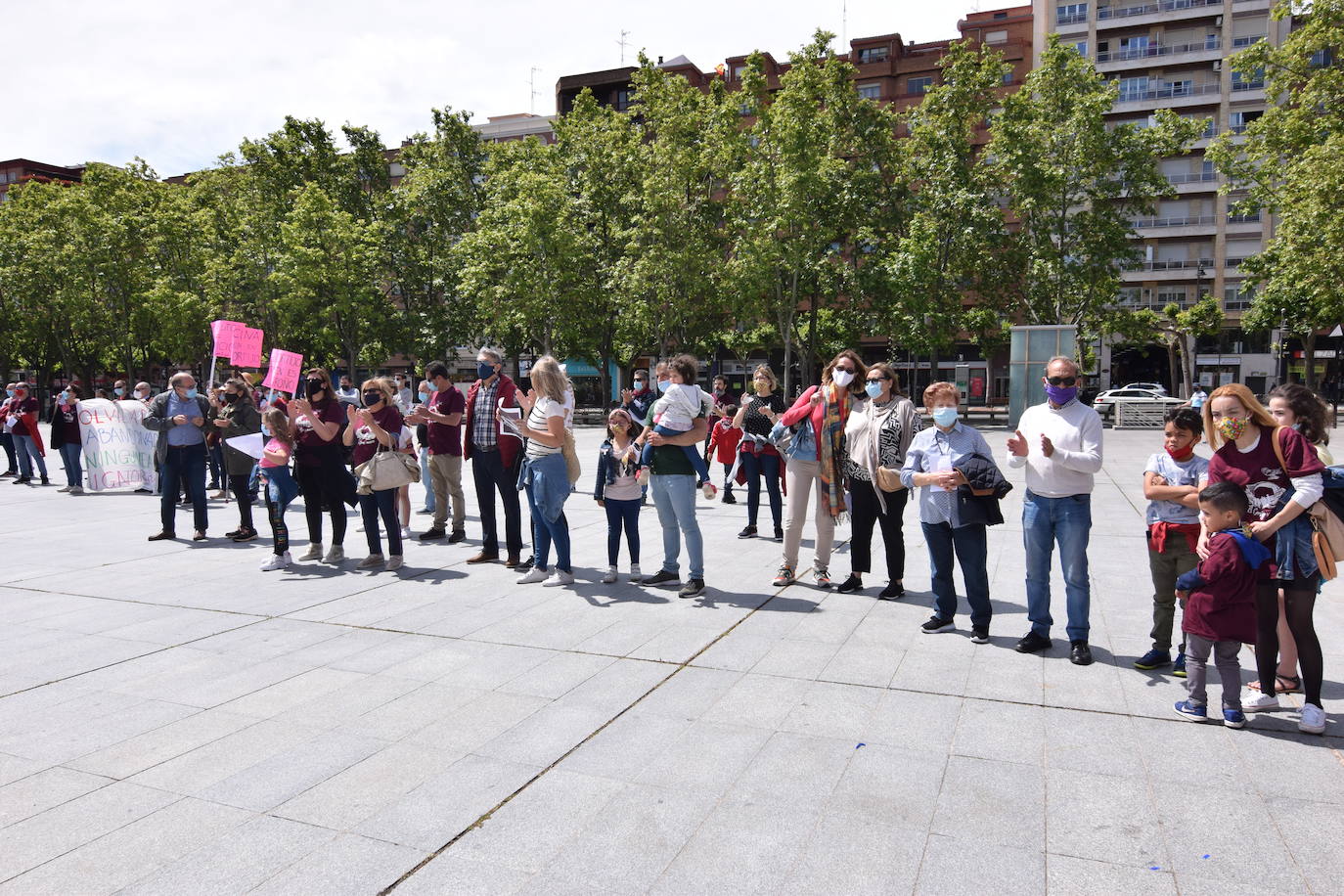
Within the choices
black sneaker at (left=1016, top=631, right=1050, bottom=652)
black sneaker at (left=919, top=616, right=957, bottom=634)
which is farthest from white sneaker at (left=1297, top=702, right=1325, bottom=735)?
black sneaker at (left=919, top=616, right=957, bottom=634)

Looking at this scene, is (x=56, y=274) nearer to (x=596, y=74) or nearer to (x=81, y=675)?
(x=596, y=74)

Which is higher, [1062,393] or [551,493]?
[1062,393]

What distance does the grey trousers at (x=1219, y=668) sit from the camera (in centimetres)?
407

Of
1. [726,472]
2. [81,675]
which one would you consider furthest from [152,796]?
[726,472]

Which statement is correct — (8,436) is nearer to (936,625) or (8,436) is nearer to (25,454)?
(25,454)

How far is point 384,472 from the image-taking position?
790 cm

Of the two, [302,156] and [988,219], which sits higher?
[302,156]

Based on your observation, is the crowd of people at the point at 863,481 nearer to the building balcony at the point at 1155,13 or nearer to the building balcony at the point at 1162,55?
the building balcony at the point at 1162,55

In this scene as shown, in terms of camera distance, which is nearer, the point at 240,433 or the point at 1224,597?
the point at 1224,597

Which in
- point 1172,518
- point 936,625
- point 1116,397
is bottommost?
point 1116,397

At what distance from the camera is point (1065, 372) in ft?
16.5

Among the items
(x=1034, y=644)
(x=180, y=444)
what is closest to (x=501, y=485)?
(x=180, y=444)

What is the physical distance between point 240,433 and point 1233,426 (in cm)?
983

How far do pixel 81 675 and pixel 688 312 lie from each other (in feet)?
101
